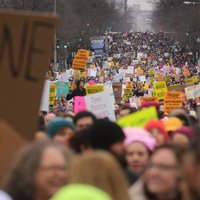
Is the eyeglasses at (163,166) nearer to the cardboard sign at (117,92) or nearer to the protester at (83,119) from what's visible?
the protester at (83,119)

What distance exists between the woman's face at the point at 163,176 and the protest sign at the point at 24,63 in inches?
43.2

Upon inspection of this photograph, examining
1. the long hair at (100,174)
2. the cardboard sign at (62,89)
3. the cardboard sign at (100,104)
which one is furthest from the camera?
the cardboard sign at (62,89)

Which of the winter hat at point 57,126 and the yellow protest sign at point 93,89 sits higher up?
the winter hat at point 57,126

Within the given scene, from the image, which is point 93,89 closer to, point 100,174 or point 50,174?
point 50,174

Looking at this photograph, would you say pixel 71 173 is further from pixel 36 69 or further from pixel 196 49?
pixel 196 49

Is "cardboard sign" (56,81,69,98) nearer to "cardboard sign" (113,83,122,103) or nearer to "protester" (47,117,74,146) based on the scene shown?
"cardboard sign" (113,83,122,103)

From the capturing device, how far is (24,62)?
6.27 meters

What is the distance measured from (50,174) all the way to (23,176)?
0.49ft

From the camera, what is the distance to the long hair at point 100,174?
16.0ft

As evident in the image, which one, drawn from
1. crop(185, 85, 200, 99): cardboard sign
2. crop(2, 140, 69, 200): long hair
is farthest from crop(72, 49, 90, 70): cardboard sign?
crop(2, 140, 69, 200): long hair


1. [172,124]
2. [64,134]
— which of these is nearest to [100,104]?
[172,124]

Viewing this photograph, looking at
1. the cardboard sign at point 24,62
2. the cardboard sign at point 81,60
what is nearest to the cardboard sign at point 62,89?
the cardboard sign at point 81,60

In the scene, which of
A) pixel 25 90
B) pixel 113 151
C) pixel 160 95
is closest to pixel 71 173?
→ pixel 25 90

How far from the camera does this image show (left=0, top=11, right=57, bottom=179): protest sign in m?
6.25
